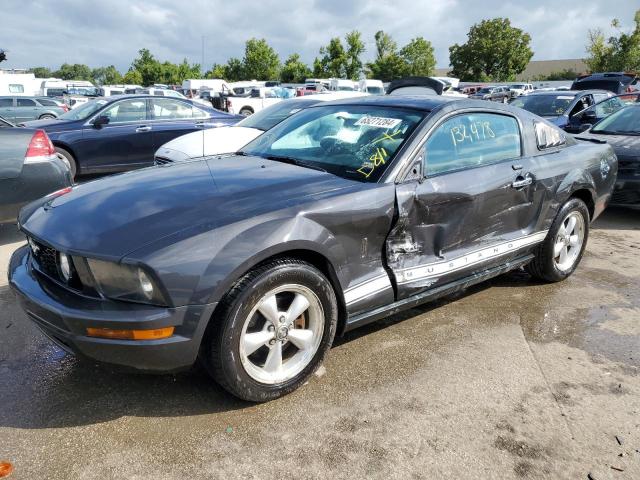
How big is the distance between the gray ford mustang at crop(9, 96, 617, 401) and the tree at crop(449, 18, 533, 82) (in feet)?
203

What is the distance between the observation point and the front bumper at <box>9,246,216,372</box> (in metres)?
2.31

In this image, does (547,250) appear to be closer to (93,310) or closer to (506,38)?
(93,310)

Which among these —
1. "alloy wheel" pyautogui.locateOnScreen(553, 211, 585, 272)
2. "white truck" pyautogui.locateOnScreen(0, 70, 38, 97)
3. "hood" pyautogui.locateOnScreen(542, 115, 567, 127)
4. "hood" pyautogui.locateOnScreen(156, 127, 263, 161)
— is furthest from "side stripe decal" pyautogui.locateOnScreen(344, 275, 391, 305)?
"white truck" pyautogui.locateOnScreen(0, 70, 38, 97)

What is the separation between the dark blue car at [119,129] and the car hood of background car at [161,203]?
5.83 m

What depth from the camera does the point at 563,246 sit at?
4559mm

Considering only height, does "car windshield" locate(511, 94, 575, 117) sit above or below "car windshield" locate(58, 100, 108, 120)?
above

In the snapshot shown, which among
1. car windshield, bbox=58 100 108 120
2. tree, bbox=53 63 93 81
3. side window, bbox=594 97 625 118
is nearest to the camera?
car windshield, bbox=58 100 108 120

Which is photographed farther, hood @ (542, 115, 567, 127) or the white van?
the white van

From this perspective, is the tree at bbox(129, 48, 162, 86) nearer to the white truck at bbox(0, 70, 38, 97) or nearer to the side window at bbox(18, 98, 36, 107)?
the white truck at bbox(0, 70, 38, 97)

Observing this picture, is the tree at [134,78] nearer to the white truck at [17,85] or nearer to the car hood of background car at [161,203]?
the white truck at [17,85]

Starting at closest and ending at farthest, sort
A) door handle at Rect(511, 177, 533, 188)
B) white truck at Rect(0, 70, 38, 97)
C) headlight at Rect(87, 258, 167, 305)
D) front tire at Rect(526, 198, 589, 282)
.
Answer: headlight at Rect(87, 258, 167, 305), door handle at Rect(511, 177, 533, 188), front tire at Rect(526, 198, 589, 282), white truck at Rect(0, 70, 38, 97)

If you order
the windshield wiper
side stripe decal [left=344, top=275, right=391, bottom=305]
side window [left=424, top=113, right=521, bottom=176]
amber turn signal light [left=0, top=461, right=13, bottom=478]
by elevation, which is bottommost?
amber turn signal light [left=0, top=461, right=13, bottom=478]

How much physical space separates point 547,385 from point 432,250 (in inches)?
38.8

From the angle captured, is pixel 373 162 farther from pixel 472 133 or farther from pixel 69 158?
pixel 69 158
